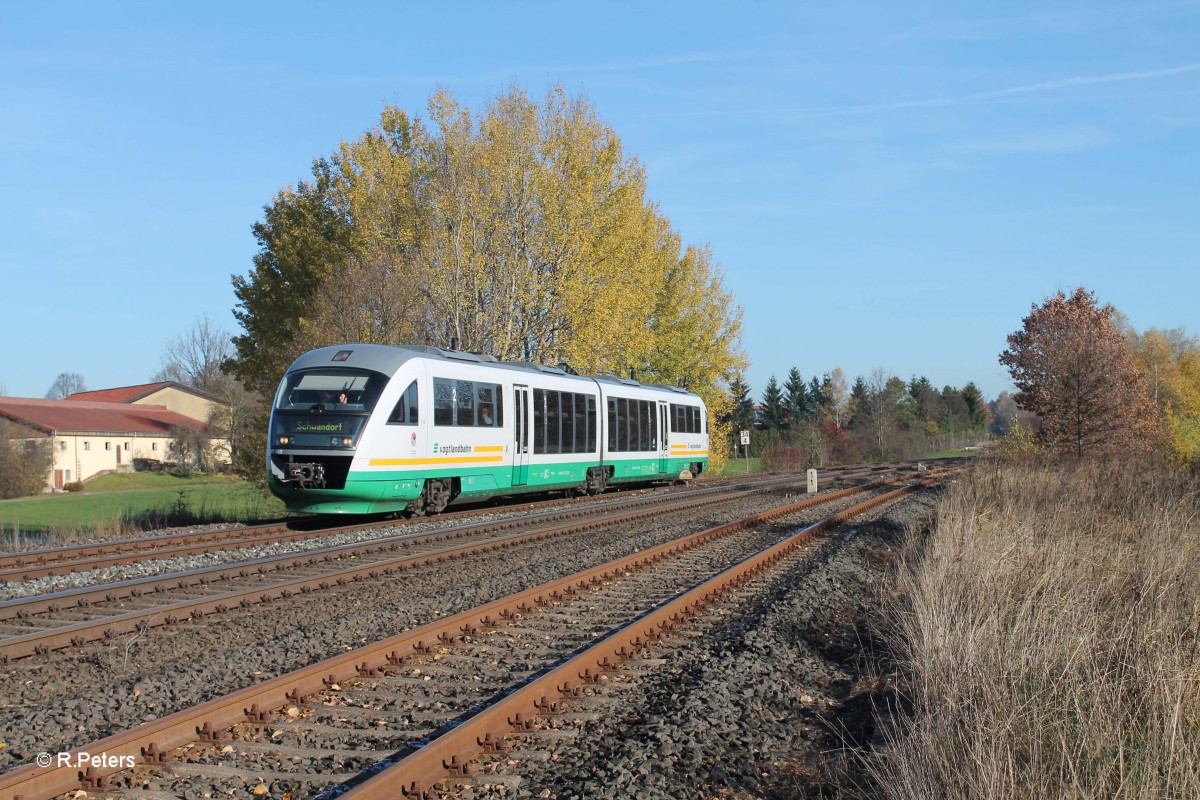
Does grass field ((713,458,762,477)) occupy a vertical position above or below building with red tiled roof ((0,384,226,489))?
below

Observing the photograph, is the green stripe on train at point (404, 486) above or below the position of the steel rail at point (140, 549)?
above

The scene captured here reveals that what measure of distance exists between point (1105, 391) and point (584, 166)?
18.1 meters

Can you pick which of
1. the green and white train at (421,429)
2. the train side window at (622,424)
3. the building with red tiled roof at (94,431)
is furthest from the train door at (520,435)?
the building with red tiled roof at (94,431)

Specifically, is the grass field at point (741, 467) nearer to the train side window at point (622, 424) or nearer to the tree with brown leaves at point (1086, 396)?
the tree with brown leaves at point (1086, 396)

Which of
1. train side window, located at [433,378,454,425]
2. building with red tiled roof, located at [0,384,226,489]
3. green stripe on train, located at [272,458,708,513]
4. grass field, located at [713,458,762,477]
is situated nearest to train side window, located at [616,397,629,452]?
green stripe on train, located at [272,458,708,513]

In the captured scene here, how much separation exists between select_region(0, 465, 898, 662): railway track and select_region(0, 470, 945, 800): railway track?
8.74ft

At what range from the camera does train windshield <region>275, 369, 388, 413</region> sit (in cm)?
→ 1586

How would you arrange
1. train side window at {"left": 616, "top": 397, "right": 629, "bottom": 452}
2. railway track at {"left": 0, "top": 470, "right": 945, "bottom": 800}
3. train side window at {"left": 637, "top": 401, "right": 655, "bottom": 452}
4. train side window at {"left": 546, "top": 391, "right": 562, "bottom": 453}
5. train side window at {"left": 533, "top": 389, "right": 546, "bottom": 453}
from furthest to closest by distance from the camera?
train side window at {"left": 637, "top": 401, "right": 655, "bottom": 452}
train side window at {"left": 616, "top": 397, "right": 629, "bottom": 452}
train side window at {"left": 546, "top": 391, "right": 562, "bottom": 453}
train side window at {"left": 533, "top": 389, "right": 546, "bottom": 453}
railway track at {"left": 0, "top": 470, "right": 945, "bottom": 800}

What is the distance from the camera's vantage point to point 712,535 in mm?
14789

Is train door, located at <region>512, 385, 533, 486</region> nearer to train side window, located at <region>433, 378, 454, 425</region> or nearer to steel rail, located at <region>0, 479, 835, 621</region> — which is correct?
steel rail, located at <region>0, 479, 835, 621</region>

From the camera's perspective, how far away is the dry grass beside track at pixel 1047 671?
145 inches

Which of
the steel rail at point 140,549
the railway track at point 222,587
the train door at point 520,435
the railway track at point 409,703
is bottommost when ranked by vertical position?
the railway track at point 409,703

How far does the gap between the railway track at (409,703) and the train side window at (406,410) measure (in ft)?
24.3

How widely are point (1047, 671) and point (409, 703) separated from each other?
367cm
